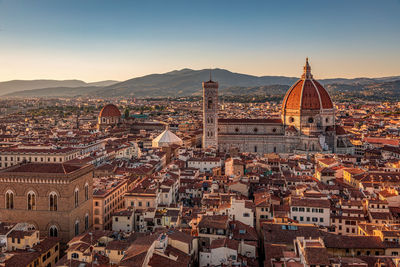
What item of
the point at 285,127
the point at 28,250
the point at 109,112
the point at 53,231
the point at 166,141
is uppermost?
the point at 109,112

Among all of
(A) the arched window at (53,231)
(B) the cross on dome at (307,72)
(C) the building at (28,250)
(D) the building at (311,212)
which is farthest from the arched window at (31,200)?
(B) the cross on dome at (307,72)

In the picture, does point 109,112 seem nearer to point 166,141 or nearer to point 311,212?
point 166,141

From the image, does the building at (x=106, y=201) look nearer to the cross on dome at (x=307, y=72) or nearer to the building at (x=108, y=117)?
the cross on dome at (x=307, y=72)

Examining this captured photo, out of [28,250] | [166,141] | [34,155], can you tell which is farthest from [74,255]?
[166,141]

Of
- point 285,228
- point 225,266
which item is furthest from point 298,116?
point 225,266

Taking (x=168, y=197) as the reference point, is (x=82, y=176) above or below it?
above

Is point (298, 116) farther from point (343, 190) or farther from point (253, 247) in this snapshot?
point (253, 247)

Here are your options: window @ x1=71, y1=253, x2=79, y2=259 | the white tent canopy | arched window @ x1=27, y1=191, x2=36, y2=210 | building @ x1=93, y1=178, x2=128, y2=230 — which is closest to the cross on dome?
the white tent canopy
